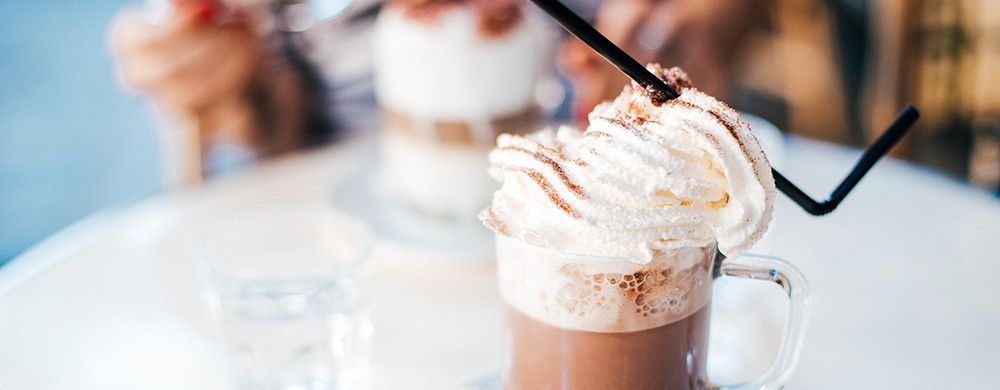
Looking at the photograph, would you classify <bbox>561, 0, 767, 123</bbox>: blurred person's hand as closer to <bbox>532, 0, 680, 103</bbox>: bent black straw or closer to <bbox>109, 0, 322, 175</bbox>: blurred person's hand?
<bbox>109, 0, 322, 175</bbox>: blurred person's hand

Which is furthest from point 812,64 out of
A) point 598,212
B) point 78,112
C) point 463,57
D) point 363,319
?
point 78,112

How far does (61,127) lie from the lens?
377 centimetres

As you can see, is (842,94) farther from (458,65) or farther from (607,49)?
(607,49)

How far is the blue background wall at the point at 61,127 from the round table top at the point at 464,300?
165 centimetres

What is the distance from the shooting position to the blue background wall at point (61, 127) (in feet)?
10.4

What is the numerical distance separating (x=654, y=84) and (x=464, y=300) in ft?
1.72

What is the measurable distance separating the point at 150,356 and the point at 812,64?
73.4 inches

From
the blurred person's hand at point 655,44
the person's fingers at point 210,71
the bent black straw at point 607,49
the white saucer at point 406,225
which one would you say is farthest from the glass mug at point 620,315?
the person's fingers at point 210,71

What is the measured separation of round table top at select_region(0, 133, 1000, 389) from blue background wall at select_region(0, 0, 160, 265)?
1652 mm

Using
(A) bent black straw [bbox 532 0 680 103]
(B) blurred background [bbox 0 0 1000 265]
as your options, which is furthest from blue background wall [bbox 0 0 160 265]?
(A) bent black straw [bbox 532 0 680 103]

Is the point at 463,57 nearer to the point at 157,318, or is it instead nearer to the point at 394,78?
the point at 394,78

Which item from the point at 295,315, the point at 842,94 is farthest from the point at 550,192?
the point at 842,94

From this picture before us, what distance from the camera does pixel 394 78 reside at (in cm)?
152

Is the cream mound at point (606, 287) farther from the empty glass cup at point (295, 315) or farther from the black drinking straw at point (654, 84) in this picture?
the empty glass cup at point (295, 315)
